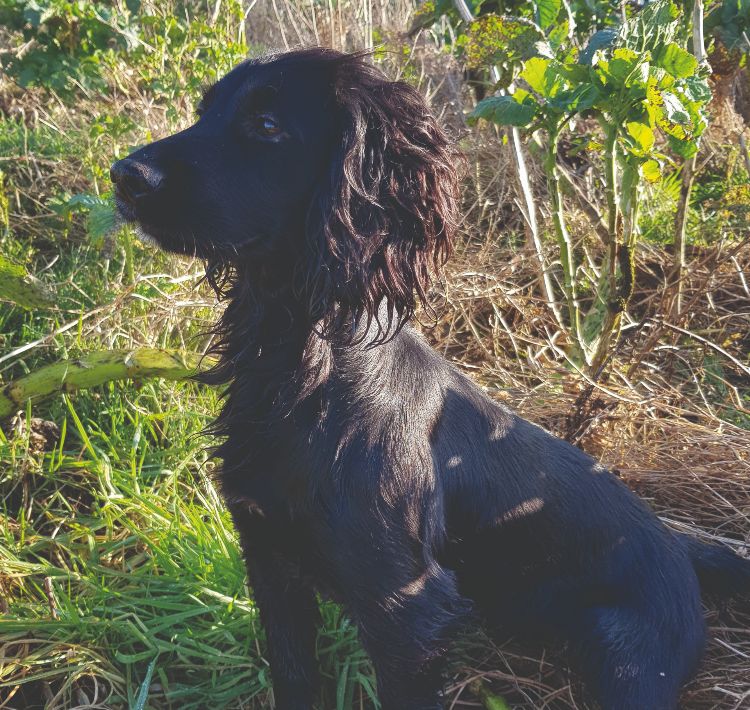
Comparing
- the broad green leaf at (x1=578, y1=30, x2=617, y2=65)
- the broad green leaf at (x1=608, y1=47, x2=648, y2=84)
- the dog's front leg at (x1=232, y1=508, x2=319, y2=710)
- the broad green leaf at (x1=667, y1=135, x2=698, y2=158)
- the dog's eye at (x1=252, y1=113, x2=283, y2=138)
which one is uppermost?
the dog's eye at (x1=252, y1=113, x2=283, y2=138)

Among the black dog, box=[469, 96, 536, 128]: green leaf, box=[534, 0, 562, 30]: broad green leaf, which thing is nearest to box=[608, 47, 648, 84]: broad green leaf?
box=[469, 96, 536, 128]: green leaf

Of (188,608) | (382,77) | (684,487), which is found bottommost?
(684,487)

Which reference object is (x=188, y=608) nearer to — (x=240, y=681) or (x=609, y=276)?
(x=240, y=681)

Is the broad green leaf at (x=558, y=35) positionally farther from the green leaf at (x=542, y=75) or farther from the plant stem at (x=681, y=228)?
the plant stem at (x=681, y=228)

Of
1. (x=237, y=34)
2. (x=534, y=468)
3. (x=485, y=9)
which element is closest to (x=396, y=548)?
(x=534, y=468)

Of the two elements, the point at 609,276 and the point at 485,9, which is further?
the point at 485,9

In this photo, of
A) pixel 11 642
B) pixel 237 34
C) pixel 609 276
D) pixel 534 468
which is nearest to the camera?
pixel 534 468

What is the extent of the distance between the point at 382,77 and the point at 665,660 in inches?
61.1

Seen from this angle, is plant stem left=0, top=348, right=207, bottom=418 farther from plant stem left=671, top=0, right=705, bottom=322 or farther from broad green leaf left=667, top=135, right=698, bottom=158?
plant stem left=671, top=0, right=705, bottom=322

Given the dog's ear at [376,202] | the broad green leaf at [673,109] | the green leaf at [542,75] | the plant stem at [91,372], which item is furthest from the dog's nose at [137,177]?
the broad green leaf at [673,109]

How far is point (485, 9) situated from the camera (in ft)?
11.3

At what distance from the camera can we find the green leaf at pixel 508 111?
2.39 metres

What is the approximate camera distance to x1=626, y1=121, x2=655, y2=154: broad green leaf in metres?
2.38

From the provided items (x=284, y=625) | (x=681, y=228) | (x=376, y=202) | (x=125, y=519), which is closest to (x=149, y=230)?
(x=376, y=202)
